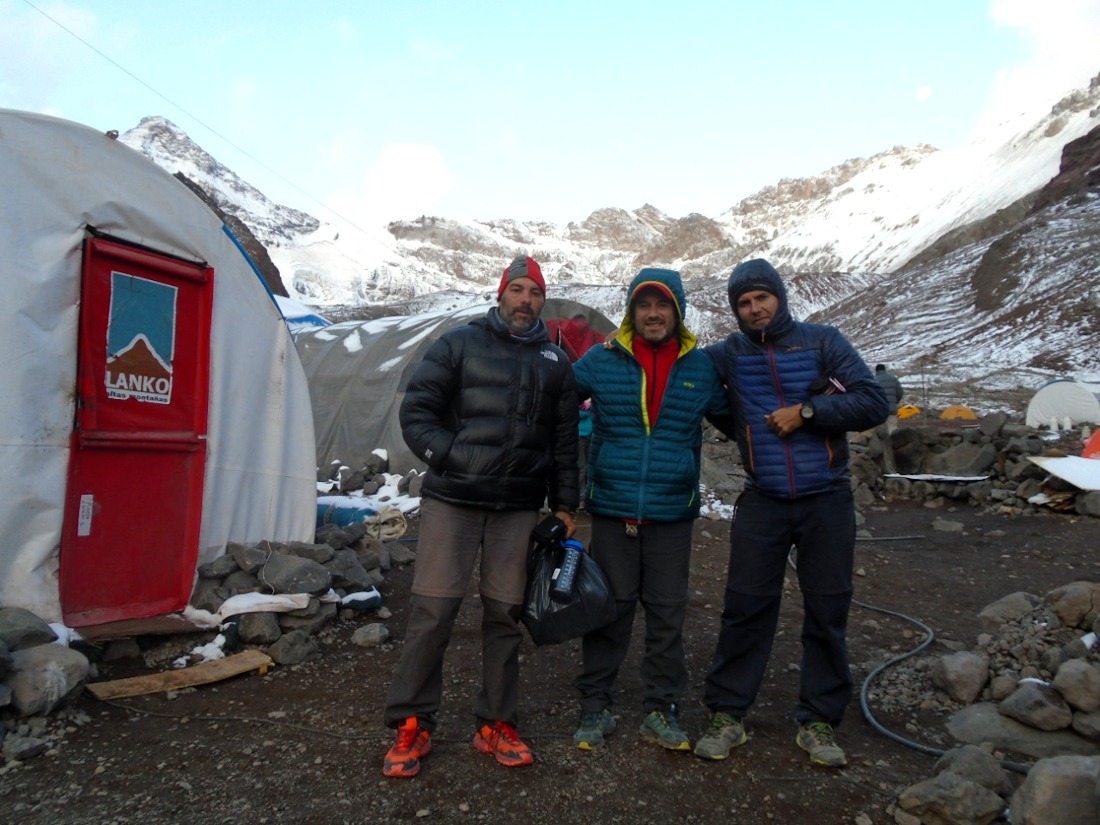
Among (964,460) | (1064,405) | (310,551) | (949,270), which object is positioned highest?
(949,270)

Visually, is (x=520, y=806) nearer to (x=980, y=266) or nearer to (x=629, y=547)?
(x=629, y=547)

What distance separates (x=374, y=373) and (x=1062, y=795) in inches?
394

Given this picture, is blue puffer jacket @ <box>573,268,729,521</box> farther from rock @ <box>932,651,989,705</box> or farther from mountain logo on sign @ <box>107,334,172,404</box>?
mountain logo on sign @ <box>107,334,172,404</box>

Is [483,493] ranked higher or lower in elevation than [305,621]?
higher

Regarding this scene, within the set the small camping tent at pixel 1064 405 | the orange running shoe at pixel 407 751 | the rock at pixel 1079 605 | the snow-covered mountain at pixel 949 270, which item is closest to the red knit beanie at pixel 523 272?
the orange running shoe at pixel 407 751

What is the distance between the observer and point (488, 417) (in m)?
3.09

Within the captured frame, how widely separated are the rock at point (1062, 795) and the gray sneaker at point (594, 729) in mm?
1468

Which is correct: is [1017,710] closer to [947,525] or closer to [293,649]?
[293,649]

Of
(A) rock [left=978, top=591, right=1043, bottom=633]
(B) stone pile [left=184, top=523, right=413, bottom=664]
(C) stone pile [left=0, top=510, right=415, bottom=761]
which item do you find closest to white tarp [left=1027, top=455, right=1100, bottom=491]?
(A) rock [left=978, top=591, right=1043, bottom=633]

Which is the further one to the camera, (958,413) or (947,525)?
(958,413)

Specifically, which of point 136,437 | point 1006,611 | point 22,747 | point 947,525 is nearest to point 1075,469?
point 947,525

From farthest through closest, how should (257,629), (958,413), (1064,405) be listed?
(958,413) → (1064,405) → (257,629)

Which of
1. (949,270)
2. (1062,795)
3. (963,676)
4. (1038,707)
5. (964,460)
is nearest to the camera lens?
(1062,795)

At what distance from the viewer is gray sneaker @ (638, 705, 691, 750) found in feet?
10.4
